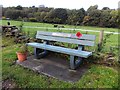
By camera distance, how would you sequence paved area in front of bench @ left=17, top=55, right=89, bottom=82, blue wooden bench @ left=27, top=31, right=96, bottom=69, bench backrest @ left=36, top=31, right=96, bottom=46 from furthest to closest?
bench backrest @ left=36, top=31, right=96, bottom=46 → blue wooden bench @ left=27, top=31, right=96, bottom=69 → paved area in front of bench @ left=17, top=55, right=89, bottom=82

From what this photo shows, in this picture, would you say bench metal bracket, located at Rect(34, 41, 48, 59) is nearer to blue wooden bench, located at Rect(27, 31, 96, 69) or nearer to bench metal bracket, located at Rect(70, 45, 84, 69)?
blue wooden bench, located at Rect(27, 31, 96, 69)

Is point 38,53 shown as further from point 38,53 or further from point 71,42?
point 71,42

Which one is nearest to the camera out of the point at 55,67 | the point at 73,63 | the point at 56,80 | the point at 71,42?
the point at 56,80

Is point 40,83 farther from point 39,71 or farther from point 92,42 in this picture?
point 92,42

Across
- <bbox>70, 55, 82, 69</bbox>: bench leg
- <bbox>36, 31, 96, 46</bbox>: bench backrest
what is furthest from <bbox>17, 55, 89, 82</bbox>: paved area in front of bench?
<bbox>36, 31, 96, 46</bbox>: bench backrest

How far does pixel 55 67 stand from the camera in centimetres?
456

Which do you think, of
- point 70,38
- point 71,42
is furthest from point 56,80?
point 70,38

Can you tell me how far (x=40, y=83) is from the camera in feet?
11.9

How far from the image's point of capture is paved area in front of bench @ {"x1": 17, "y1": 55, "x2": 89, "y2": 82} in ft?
13.1

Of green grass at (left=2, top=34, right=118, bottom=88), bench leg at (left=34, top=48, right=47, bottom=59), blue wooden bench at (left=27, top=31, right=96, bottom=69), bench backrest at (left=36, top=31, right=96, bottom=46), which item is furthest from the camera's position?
bench leg at (left=34, top=48, right=47, bottom=59)

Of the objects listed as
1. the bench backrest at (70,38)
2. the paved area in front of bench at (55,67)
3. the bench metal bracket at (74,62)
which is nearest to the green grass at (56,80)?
the paved area in front of bench at (55,67)

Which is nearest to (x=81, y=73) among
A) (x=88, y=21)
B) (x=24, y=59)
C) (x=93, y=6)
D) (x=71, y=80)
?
(x=71, y=80)

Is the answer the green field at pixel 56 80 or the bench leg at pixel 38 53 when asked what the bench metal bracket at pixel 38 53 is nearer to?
the bench leg at pixel 38 53

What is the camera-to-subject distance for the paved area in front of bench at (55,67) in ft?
13.1
